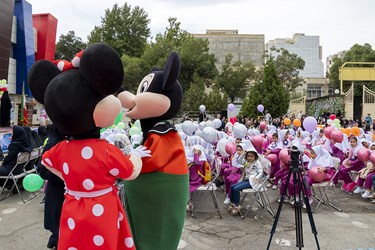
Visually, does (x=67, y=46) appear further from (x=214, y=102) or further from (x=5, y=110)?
(x=5, y=110)

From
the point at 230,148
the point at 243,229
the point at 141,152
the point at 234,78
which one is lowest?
the point at 243,229

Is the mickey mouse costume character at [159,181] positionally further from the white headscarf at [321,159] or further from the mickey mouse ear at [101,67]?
→ the white headscarf at [321,159]

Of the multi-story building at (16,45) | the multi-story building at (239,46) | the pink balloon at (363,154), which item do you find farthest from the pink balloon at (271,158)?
the multi-story building at (239,46)

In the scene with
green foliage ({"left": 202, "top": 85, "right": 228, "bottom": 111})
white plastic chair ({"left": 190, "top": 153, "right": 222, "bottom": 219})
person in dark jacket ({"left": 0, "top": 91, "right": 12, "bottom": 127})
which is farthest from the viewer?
green foliage ({"left": 202, "top": 85, "right": 228, "bottom": 111})

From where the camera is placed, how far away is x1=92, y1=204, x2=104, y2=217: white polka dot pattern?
2689 millimetres

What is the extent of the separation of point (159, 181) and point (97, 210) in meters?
0.66

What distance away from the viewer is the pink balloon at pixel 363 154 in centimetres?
661

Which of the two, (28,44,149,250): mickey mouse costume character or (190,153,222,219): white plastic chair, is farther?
(190,153,222,219): white plastic chair

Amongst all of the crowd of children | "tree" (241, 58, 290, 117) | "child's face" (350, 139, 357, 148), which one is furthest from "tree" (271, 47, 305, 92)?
"child's face" (350, 139, 357, 148)

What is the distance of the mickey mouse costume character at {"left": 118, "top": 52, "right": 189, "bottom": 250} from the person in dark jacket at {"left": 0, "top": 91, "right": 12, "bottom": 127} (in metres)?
13.5

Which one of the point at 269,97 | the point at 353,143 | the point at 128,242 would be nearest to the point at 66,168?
the point at 128,242

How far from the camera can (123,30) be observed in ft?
121

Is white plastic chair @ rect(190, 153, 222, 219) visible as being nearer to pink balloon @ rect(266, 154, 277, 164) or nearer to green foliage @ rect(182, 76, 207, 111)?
pink balloon @ rect(266, 154, 277, 164)

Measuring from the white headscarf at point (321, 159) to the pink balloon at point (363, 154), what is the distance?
0.92 metres
